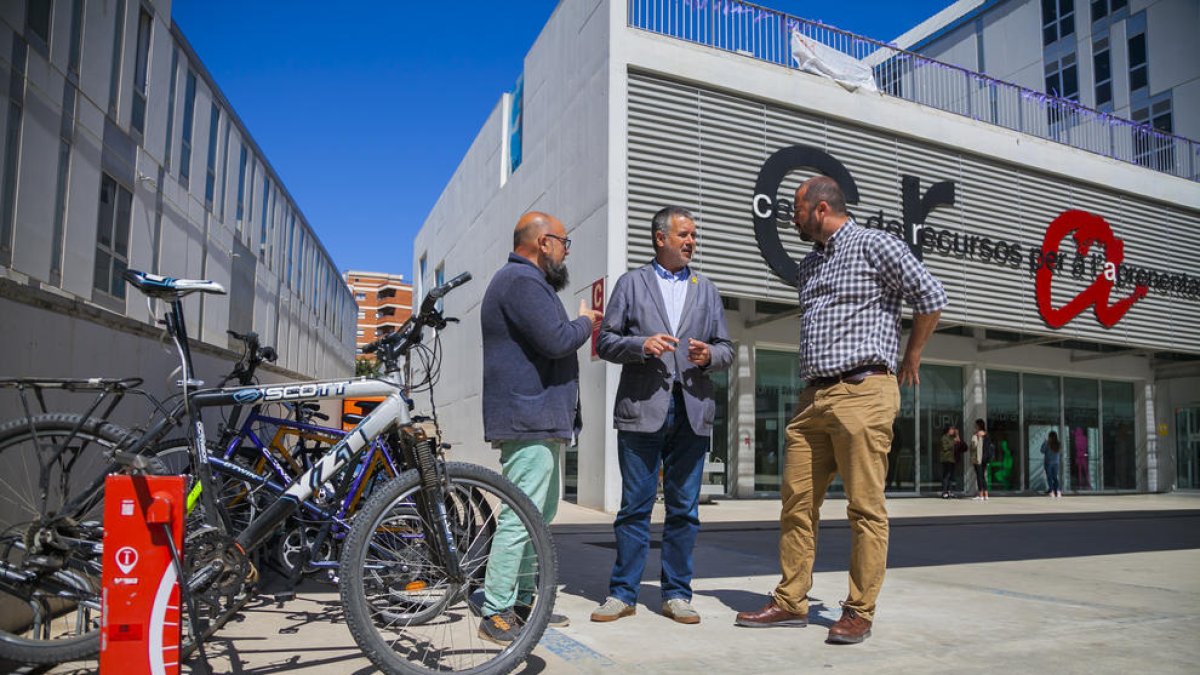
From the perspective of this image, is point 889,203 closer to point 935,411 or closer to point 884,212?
point 884,212

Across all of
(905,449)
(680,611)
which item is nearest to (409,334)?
(680,611)

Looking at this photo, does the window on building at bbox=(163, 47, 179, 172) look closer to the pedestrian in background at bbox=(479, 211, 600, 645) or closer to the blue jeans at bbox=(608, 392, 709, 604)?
the pedestrian in background at bbox=(479, 211, 600, 645)

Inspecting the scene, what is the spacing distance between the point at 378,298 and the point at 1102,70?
361ft

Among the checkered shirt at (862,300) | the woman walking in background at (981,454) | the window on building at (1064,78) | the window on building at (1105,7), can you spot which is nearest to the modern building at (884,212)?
the woman walking in background at (981,454)

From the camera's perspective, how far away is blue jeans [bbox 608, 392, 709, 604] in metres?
3.79

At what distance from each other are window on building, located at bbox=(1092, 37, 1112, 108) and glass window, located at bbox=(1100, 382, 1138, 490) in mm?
13484

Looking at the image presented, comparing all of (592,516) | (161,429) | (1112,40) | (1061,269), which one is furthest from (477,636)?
(1112,40)

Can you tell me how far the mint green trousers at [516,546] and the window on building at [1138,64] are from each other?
31.4 m

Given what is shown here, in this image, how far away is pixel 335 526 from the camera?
11.8ft

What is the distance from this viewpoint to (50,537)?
9.07 feet

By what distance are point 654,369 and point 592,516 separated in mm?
7169

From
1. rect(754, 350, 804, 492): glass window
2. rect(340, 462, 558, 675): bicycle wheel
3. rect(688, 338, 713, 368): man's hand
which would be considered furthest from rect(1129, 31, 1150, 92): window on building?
rect(340, 462, 558, 675): bicycle wheel

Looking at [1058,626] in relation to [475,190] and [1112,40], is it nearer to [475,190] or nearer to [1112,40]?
[475,190]

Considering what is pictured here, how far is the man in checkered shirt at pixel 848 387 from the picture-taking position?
341 cm
